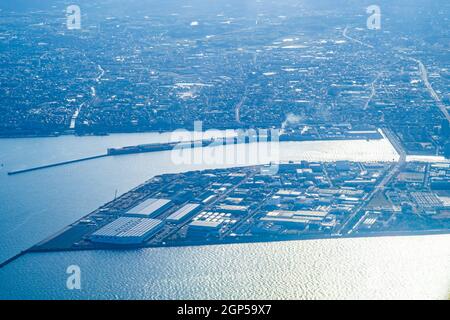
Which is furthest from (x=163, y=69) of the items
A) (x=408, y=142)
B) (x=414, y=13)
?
(x=414, y=13)

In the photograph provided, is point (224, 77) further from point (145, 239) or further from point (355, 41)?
point (145, 239)

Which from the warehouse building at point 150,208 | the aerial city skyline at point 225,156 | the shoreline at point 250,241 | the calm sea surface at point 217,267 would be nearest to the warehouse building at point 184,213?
the aerial city skyline at point 225,156

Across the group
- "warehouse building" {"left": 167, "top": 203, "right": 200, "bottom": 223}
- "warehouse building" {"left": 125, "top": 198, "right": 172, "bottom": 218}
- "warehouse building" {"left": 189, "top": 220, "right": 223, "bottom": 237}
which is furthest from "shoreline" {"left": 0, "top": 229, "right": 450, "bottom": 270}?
"warehouse building" {"left": 125, "top": 198, "right": 172, "bottom": 218}

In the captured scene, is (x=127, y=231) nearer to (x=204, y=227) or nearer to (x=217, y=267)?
(x=204, y=227)

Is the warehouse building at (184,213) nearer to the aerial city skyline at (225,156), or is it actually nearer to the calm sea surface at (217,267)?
the aerial city skyline at (225,156)

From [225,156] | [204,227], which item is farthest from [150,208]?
[225,156]

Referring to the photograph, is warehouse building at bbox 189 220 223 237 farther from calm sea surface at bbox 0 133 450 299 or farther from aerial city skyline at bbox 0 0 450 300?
calm sea surface at bbox 0 133 450 299
